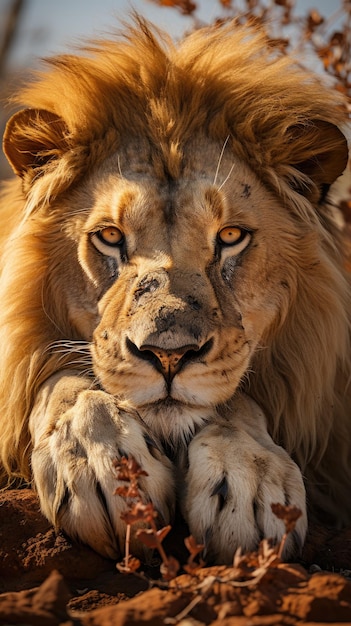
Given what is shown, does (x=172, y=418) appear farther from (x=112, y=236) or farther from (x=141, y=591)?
(x=112, y=236)


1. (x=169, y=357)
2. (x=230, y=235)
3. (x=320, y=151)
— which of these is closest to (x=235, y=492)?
(x=169, y=357)

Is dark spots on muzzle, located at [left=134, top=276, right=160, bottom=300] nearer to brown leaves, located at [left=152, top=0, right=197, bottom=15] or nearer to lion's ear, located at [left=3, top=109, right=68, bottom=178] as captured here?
lion's ear, located at [left=3, top=109, right=68, bottom=178]

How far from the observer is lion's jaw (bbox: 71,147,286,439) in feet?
8.53

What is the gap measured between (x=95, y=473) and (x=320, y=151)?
4.81 ft

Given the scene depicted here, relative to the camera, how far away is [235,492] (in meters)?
2.47

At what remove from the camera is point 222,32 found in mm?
3475

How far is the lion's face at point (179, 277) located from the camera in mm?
2612

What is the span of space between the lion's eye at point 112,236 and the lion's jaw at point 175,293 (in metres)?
0.01

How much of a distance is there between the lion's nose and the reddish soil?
0.48 metres

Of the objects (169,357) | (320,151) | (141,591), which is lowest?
(141,591)

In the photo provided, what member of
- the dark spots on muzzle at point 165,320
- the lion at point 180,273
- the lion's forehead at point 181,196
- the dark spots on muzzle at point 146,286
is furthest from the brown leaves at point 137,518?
the lion's forehead at point 181,196

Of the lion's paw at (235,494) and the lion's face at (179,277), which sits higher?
the lion's face at (179,277)

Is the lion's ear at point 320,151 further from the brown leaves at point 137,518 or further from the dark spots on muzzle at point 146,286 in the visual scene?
the brown leaves at point 137,518

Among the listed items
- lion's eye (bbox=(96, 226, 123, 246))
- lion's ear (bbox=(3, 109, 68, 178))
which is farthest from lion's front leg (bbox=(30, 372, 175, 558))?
lion's ear (bbox=(3, 109, 68, 178))
